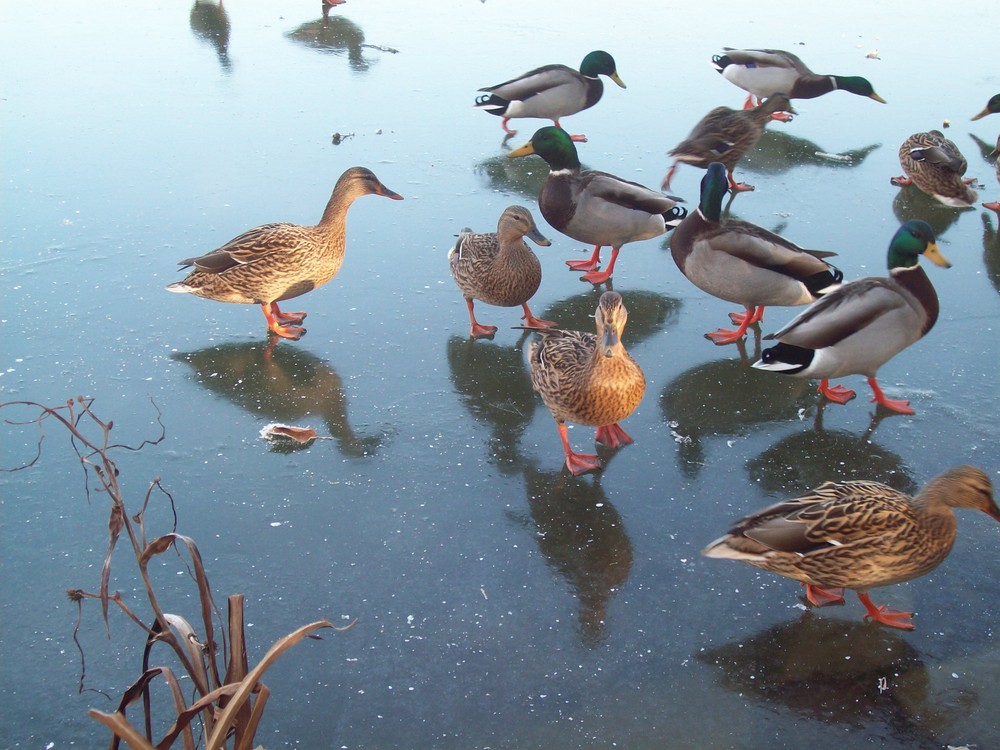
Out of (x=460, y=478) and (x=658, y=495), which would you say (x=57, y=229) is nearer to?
(x=460, y=478)

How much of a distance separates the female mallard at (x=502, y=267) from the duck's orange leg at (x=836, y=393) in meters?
1.39

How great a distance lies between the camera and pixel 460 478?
3.62 m

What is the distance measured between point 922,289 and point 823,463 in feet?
3.30

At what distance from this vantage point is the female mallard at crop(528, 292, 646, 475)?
3.47 m

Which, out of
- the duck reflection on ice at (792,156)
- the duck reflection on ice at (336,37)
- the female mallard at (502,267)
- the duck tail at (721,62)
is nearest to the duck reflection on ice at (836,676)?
the female mallard at (502,267)

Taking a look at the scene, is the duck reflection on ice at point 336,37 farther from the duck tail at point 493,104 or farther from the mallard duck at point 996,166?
the mallard duck at point 996,166

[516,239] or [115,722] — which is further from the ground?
[115,722]

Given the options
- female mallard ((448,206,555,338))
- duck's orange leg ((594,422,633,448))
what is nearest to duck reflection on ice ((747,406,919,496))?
duck's orange leg ((594,422,633,448))

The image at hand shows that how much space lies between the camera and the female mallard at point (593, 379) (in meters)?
3.47

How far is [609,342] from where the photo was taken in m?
3.40

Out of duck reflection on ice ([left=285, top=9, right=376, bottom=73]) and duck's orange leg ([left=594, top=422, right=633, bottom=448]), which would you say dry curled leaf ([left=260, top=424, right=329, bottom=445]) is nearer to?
duck's orange leg ([left=594, top=422, right=633, bottom=448])

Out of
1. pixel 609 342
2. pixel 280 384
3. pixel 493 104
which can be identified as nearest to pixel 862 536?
pixel 609 342

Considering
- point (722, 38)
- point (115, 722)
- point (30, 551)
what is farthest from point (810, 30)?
point (115, 722)

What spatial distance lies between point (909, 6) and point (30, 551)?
11511mm
